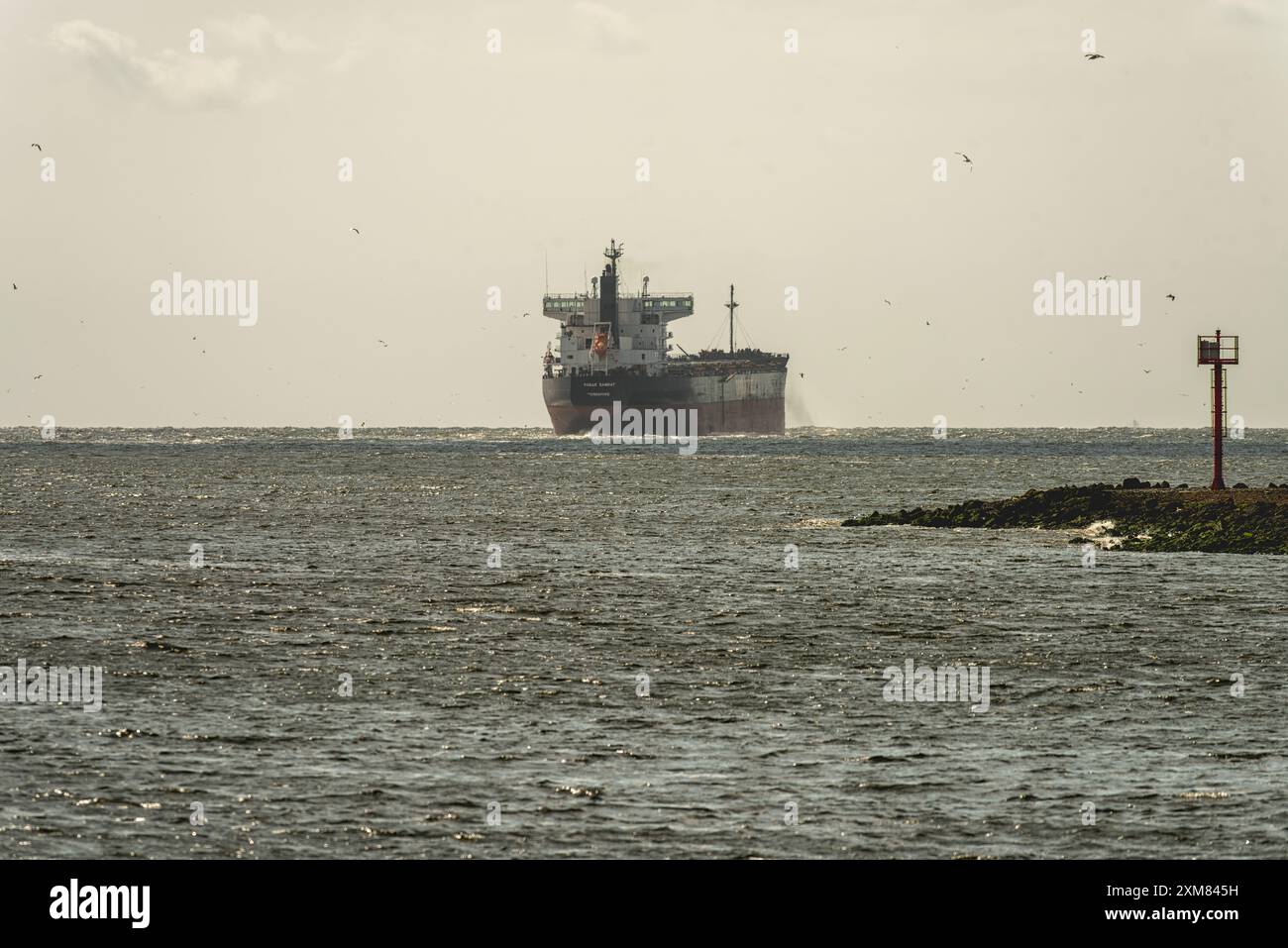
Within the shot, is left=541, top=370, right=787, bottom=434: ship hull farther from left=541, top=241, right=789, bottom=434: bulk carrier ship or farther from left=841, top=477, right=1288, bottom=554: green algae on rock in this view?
left=841, top=477, right=1288, bottom=554: green algae on rock

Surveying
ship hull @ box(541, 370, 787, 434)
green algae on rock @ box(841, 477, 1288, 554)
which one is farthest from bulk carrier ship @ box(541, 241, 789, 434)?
green algae on rock @ box(841, 477, 1288, 554)

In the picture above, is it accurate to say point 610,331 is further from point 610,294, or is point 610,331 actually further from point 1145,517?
point 1145,517

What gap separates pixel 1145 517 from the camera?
59281 millimetres

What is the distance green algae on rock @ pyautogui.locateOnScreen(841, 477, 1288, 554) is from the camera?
52094mm

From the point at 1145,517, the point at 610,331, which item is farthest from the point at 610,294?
the point at 1145,517

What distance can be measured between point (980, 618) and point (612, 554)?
1910 cm

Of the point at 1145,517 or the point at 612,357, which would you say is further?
the point at 612,357

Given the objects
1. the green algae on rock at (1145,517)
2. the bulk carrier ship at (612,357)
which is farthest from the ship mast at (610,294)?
the green algae on rock at (1145,517)

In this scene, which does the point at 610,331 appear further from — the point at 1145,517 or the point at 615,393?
the point at 1145,517

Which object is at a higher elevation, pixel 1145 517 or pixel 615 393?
pixel 615 393

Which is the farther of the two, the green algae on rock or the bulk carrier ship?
the bulk carrier ship

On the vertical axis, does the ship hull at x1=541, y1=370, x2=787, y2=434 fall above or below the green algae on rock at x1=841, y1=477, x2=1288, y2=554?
above

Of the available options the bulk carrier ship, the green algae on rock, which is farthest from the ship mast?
the green algae on rock

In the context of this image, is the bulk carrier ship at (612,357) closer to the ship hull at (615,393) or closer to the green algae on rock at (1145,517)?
the ship hull at (615,393)
